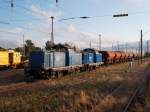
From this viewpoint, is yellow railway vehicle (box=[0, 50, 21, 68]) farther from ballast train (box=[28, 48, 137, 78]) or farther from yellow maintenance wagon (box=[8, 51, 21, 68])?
ballast train (box=[28, 48, 137, 78])

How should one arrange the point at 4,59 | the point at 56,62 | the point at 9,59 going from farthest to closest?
1. the point at 9,59
2. the point at 4,59
3. the point at 56,62

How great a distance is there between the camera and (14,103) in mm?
17031

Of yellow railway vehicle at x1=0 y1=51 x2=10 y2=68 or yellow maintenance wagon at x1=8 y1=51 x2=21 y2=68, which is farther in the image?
yellow maintenance wagon at x1=8 y1=51 x2=21 y2=68

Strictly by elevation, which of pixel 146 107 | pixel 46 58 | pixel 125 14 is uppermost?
pixel 125 14

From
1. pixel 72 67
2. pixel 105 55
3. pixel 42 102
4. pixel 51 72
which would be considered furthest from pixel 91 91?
pixel 105 55

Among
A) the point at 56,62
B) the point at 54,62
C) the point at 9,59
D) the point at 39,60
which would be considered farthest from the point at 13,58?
the point at 39,60

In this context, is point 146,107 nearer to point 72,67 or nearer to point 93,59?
point 72,67

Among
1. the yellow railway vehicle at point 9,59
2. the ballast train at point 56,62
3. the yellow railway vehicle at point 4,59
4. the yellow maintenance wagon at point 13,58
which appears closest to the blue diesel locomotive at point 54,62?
the ballast train at point 56,62

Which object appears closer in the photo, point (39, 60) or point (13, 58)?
point (39, 60)

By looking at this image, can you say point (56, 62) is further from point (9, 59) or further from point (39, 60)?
point (9, 59)

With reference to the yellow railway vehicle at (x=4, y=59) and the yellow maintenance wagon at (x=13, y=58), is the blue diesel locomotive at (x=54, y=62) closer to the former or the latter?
the yellow railway vehicle at (x=4, y=59)

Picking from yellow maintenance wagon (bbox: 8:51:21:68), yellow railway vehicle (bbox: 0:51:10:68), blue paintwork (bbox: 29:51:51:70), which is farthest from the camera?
yellow maintenance wagon (bbox: 8:51:21:68)

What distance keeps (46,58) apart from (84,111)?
591 inches

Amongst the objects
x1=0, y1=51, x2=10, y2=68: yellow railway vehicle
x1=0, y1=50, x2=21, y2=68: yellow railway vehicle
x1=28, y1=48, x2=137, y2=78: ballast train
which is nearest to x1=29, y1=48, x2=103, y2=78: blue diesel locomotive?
x1=28, y1=48, x2=137, y2=78: ballast train
